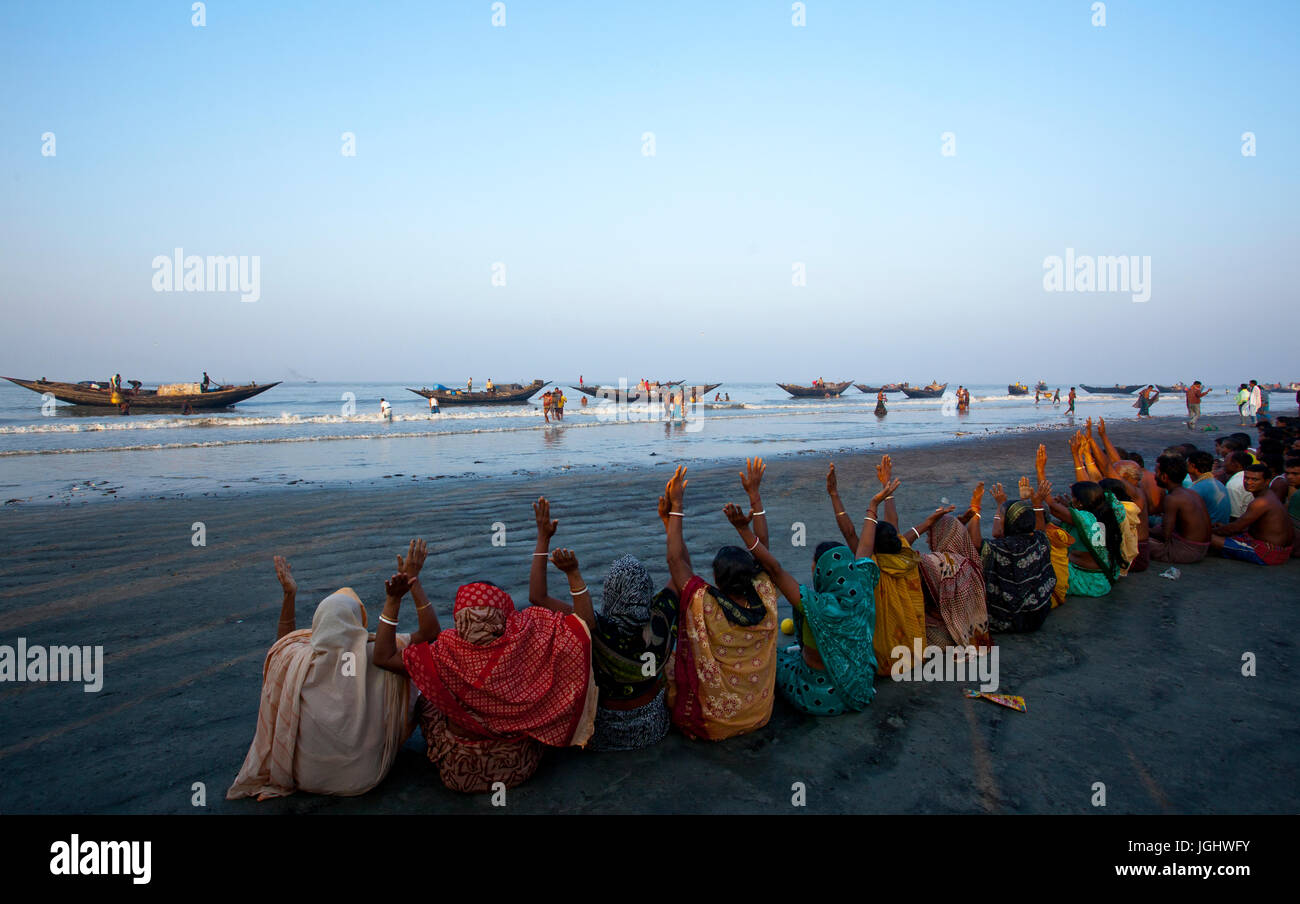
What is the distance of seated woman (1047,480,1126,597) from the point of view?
5.75 meters

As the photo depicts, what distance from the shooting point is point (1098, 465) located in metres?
8.07

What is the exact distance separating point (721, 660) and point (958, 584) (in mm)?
1918

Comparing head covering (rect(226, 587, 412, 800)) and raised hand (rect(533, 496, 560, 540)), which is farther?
raised hand (rect(533, 496, 560, 540))

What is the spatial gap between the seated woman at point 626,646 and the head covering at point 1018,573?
281cm

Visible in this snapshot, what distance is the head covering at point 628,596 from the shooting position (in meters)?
3.23

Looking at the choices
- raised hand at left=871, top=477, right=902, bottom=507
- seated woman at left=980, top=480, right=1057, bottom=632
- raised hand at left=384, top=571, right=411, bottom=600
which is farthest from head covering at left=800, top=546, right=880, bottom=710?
raised hand at left=384, top=571, right=411, bottom=600

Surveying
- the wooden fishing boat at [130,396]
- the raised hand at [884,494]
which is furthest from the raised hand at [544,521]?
the wooden fishing boat at [130,396]

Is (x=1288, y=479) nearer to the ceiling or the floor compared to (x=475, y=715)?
nearer to the ceiling

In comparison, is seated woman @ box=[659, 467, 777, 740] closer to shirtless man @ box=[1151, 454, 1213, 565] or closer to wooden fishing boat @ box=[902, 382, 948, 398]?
shirtless man @ box=[1151, 454, 1213, 565]

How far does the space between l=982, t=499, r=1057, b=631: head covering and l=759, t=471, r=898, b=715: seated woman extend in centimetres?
151

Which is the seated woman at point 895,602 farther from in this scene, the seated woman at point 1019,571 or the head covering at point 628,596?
the head covering at point 628,596
